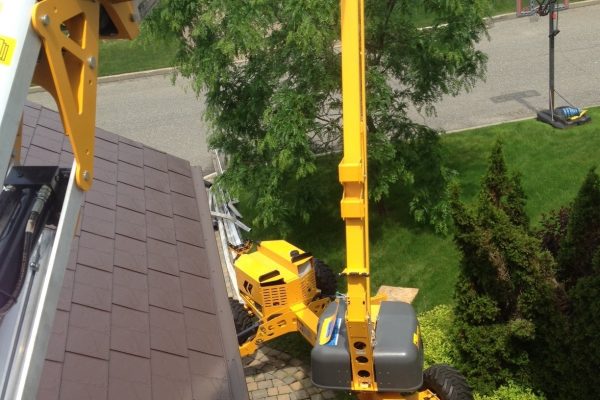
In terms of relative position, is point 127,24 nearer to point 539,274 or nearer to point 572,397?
point 539,274

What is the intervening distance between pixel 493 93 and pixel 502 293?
40.7 ft

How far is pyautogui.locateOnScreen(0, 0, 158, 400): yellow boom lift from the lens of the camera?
2598mm

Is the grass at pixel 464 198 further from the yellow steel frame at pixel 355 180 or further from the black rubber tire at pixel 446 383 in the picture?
the yellow steel frame at pixel 355 180

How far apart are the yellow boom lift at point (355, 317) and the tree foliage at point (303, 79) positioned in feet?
8.18

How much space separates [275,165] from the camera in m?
11.9

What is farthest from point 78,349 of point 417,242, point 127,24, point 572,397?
point 417,242

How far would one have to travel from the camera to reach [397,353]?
698cm

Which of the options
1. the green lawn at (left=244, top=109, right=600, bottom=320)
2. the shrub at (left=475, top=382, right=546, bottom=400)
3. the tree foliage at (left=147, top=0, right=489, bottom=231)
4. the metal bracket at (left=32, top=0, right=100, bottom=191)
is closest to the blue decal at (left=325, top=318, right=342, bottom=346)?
the shrub at (left=475, top=382, right=546, bottom=400)

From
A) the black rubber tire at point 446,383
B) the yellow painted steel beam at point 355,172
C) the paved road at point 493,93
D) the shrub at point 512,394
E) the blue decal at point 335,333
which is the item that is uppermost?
the yellow painted steel beam at point 355,172

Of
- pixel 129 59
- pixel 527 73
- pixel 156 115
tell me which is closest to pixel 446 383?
pixel 527 73

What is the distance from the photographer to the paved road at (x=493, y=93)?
1906cm

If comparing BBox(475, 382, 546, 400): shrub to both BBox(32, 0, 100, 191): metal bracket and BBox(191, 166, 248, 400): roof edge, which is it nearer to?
BBox(191, 166, 248, 400): roof edge

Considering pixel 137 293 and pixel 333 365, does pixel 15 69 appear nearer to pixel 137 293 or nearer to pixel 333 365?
pixel 137 293

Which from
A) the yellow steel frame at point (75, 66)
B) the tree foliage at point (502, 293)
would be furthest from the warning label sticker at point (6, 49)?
the tree foliage at point (502, 293)
